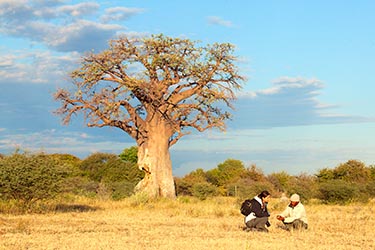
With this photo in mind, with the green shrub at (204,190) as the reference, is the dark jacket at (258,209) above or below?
above

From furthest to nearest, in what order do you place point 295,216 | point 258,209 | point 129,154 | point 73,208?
point 129,154, point 73,208, point 295,216, point 258,209

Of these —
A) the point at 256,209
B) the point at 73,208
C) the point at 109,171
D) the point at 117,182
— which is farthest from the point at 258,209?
the point at 109,171

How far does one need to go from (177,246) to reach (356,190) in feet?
55.0

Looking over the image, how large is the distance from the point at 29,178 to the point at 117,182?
40.2ft

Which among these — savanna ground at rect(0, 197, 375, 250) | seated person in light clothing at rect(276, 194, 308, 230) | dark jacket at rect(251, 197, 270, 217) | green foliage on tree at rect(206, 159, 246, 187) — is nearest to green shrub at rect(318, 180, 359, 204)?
savanna ground at rect(0, 197, 375, 250)

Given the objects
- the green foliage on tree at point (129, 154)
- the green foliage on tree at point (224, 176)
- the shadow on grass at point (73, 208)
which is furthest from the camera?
the green foliage on tree at point (129, 154)

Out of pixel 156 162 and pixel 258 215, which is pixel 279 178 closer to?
pixel 156 162

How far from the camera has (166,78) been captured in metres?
26.9

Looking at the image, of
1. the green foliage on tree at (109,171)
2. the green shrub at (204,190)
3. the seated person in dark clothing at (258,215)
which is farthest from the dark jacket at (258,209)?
the green shrub at (204,190)

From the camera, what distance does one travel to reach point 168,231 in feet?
45.8

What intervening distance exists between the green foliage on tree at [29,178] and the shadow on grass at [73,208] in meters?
1.02

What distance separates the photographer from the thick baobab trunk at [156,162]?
1077 inches

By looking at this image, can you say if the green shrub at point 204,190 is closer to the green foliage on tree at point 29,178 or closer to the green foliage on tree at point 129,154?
the green foliage on tree at point 29,178

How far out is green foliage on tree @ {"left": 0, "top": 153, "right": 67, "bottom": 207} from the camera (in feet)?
60.4
